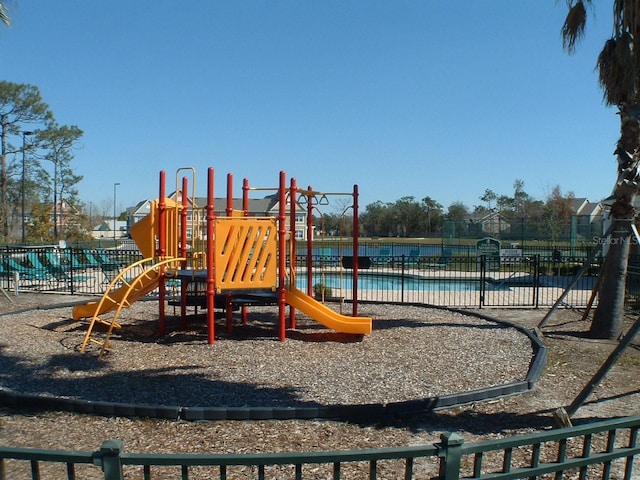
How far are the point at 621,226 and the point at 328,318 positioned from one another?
17.5ft

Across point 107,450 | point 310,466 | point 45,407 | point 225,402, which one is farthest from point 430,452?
point 45,407

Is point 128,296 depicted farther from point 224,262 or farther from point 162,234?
point 224,262

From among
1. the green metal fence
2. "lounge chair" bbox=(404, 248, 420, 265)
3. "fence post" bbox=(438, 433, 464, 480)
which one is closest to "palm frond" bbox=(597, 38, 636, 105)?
"lounge chair" bbox=(404, 248, 420, 265)

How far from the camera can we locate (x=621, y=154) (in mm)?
9492

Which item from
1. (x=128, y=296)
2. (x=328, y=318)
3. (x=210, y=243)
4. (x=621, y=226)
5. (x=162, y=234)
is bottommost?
(x=328, y=318)

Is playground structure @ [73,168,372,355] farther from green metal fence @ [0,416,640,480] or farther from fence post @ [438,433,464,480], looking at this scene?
fence post @ [438,433,464,480]

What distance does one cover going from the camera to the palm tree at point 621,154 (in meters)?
9.38

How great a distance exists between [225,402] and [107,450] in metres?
3.40

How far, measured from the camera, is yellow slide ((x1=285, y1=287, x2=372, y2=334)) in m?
8.62

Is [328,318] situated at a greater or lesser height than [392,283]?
greater

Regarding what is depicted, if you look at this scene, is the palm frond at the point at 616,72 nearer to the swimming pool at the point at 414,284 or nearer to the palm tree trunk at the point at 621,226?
the palm tree trunk at the point at 621,226

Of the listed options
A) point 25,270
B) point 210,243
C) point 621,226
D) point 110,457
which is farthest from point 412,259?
point 110,457

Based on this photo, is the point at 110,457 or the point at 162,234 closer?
the point at 110,457

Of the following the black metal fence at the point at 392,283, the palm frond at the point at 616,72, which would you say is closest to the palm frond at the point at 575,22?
the palm frond at the point at 616,72
